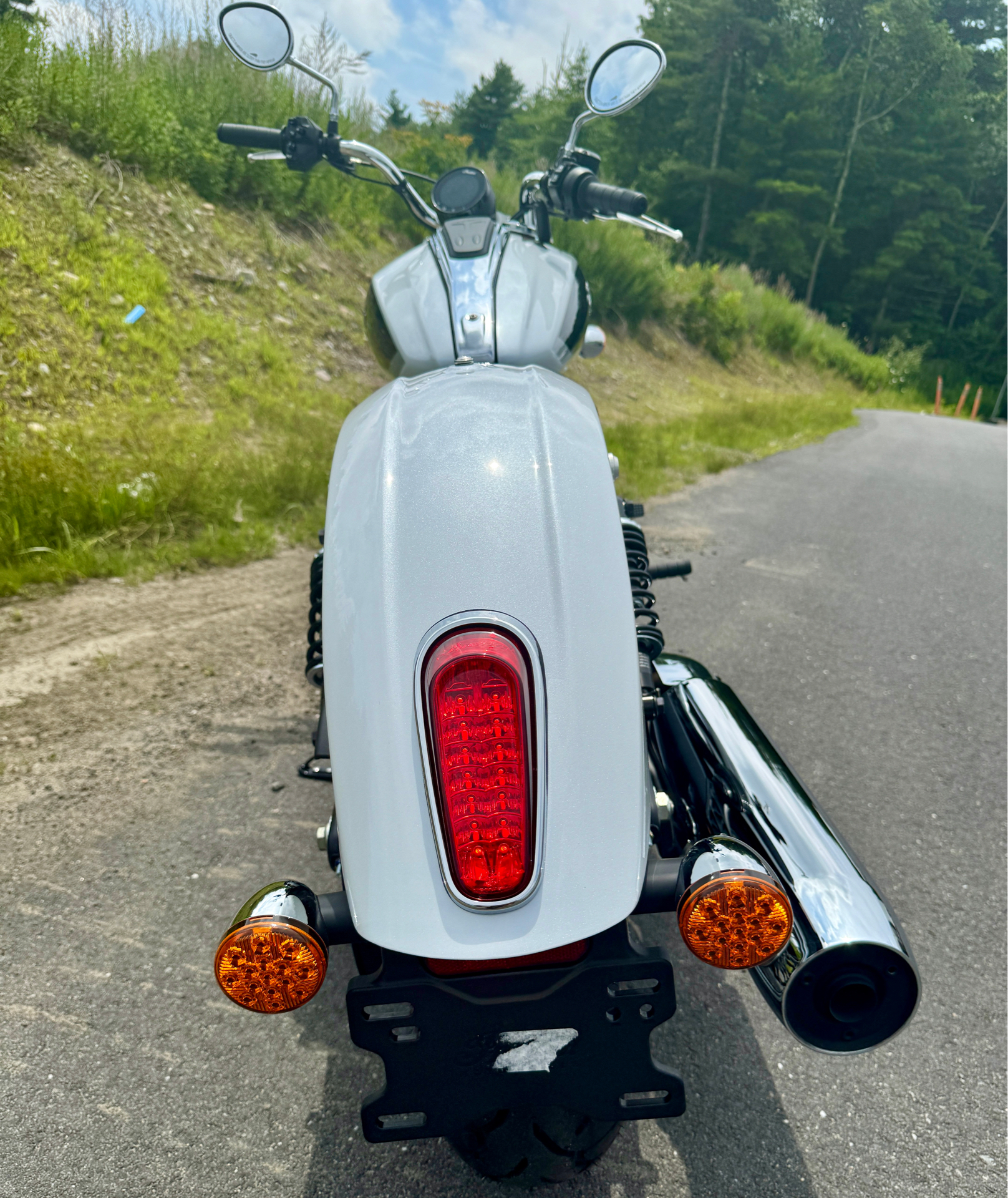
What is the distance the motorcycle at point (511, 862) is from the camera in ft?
3.57

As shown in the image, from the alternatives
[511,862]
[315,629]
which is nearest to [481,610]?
[511,862]

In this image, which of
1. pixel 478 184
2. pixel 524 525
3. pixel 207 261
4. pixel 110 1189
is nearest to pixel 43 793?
pixel 110 1189

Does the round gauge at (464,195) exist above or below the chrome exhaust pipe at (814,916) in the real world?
above

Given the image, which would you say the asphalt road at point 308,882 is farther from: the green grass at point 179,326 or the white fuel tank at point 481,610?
the white fuel tank at point 481,610

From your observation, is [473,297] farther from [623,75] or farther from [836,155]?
[836,155]

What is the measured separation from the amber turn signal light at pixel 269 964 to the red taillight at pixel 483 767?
236 mm

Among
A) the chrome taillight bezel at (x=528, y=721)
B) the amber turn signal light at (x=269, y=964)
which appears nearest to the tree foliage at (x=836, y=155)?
the chrome taillight bezel at (x=528, y=721)

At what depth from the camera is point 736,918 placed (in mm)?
1104

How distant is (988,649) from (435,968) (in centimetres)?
357

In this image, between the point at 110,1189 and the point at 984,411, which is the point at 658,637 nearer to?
the point at 110,1189

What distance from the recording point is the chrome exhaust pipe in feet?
3.78

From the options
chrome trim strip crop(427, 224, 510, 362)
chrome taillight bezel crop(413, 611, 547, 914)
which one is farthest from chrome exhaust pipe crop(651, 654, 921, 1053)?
chrome trim strip crop(427, 224, 510, 362)

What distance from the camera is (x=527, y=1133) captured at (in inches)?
49.7

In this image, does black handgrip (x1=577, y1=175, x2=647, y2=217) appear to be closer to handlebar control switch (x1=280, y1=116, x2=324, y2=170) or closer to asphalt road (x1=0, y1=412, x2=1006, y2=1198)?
handlebar control switch (x1=280, y1=116, x2=324, y2=170)
